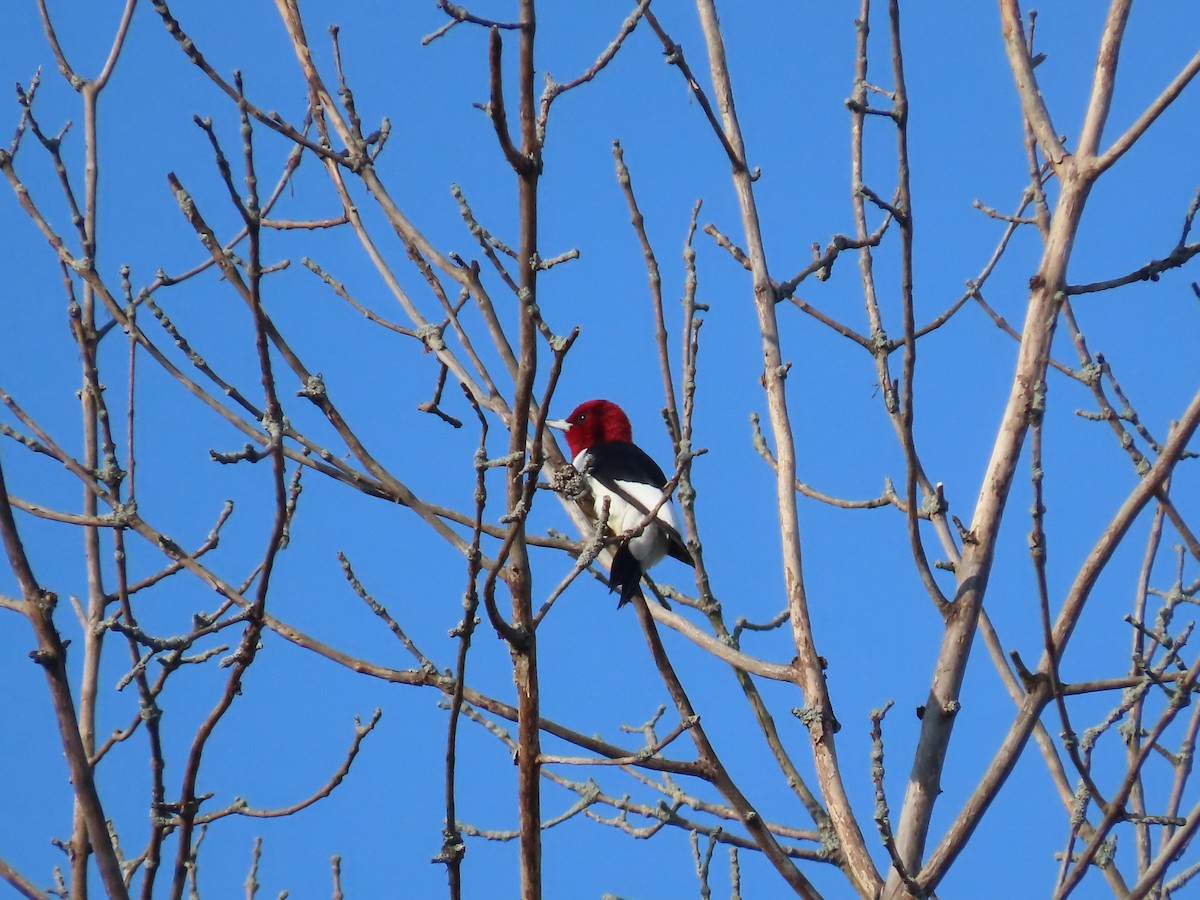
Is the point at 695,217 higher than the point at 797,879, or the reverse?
the point at 695,217

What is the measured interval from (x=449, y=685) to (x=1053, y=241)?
5.57 feet

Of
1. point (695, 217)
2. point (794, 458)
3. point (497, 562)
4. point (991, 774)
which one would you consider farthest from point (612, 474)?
point (497, 562)

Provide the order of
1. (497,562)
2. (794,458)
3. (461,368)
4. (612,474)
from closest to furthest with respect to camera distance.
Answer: (497,562)
(794,458)
(461,368)
(612,474)

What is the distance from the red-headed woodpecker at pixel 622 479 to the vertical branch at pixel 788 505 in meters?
0.60

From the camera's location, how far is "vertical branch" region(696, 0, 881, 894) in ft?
8.61

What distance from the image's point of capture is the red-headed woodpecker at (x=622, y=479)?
3887mm

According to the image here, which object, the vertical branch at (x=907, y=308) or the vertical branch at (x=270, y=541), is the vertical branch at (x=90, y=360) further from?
the vertical branch at (x=907, y=308)

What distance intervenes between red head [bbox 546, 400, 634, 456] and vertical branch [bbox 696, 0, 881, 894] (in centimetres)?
266

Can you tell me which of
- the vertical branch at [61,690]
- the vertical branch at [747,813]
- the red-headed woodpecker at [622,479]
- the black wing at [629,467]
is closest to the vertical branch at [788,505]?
the vertical branch at [747,813]

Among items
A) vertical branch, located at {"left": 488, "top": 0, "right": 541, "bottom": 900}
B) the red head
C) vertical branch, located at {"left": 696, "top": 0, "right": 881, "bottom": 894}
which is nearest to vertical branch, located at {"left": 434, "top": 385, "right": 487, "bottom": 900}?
vertical branch, located at {"left": 488, "top": 0, "right": 541, "bottom": 900}

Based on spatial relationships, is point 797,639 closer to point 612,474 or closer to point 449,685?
point 449,685

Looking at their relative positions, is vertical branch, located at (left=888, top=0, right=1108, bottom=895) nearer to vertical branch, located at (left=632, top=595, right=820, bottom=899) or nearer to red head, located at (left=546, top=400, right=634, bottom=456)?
vertical branch, located at (left=632, top=595, right=820, bottom=899)

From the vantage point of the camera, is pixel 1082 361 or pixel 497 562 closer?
pixel 497 562

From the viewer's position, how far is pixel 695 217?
350 cm
